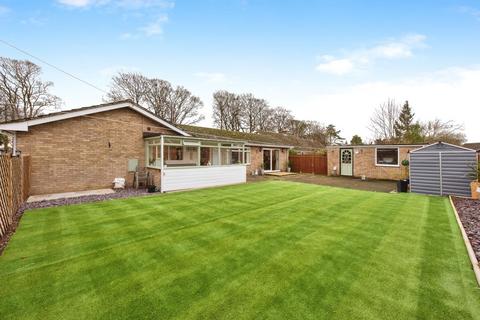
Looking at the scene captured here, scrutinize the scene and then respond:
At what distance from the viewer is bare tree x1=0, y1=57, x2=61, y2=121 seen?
61.9ft

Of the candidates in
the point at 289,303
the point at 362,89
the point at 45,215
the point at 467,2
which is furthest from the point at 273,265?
the point at 362,89

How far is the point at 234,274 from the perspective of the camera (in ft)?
10.4

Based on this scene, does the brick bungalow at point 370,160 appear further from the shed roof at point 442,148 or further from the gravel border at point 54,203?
the gravel border at point 54,203

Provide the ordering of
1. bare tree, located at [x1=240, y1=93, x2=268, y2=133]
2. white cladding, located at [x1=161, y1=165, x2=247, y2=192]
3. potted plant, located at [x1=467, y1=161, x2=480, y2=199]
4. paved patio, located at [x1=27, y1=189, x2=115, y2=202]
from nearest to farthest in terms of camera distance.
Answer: paved patio, located at [x1=27, y1=189, x2=115, y2=202], potted plant, located at [x1=467, y1=161, x2=480, y2=199], white cladding, located at [x1=161, y1=165, x2=247, y2=192], bare tree, located at [x1=240, y1=93, x2=268, y2=133]

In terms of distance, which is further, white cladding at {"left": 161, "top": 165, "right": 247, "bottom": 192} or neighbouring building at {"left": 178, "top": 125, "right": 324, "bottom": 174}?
neighbouring building at {"left": 178, "top": 125, "right": 324, "bottom": 174}

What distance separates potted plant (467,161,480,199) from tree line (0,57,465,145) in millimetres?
15476

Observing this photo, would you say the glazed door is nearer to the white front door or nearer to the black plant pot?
the white front door

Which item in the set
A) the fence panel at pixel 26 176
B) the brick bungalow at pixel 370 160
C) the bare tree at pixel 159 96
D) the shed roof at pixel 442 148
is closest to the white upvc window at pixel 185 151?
the fence panel at pixel 26 176

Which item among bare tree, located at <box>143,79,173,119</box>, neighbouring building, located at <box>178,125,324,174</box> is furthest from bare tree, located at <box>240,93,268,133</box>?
neighbouring building, located at <box>178,125,324,174</box>

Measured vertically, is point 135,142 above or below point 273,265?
above

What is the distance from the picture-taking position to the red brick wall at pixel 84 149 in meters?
9.13

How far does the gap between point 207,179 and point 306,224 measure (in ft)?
24.5

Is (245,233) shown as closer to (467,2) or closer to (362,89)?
(467,2)

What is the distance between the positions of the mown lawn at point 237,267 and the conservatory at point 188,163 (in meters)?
4.29
